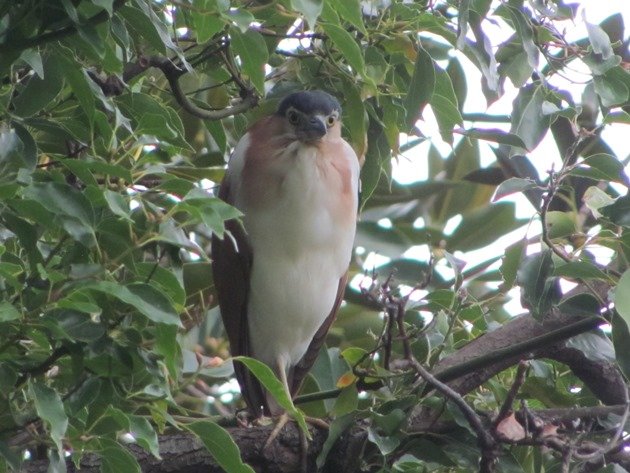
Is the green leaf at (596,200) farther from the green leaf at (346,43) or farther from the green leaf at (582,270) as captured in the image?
the green leaf at (346,43)

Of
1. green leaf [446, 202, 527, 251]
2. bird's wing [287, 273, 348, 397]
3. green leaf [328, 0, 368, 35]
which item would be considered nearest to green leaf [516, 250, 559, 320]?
green leaf [328, 0, 368, 35]

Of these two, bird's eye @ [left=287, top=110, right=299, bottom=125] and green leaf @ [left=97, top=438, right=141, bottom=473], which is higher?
green leaf @ [left=97, top=438, right=141, bottom=473]

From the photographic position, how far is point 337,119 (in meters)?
2.87

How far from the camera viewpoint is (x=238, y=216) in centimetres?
152

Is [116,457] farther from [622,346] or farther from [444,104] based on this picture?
[444,104]

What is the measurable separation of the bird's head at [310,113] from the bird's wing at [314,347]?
1.64ft

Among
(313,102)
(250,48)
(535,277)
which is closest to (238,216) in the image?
(250,48)

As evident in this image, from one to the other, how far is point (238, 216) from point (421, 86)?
639mm

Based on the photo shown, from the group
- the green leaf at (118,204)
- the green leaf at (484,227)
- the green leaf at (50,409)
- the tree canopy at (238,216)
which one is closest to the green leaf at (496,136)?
the tree canopy at (238,216)

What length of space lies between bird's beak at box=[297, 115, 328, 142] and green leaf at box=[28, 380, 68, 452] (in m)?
1.38

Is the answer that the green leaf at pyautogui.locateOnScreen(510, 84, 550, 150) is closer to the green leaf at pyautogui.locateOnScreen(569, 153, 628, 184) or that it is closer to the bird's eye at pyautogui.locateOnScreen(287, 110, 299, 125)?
the green leaf at pyautogui.locateOnScreen(569, 153, 628, 184)

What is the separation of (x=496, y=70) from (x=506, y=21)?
10 centimetres

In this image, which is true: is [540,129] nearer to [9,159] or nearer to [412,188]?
[9,159]

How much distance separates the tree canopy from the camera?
1.58 meters
